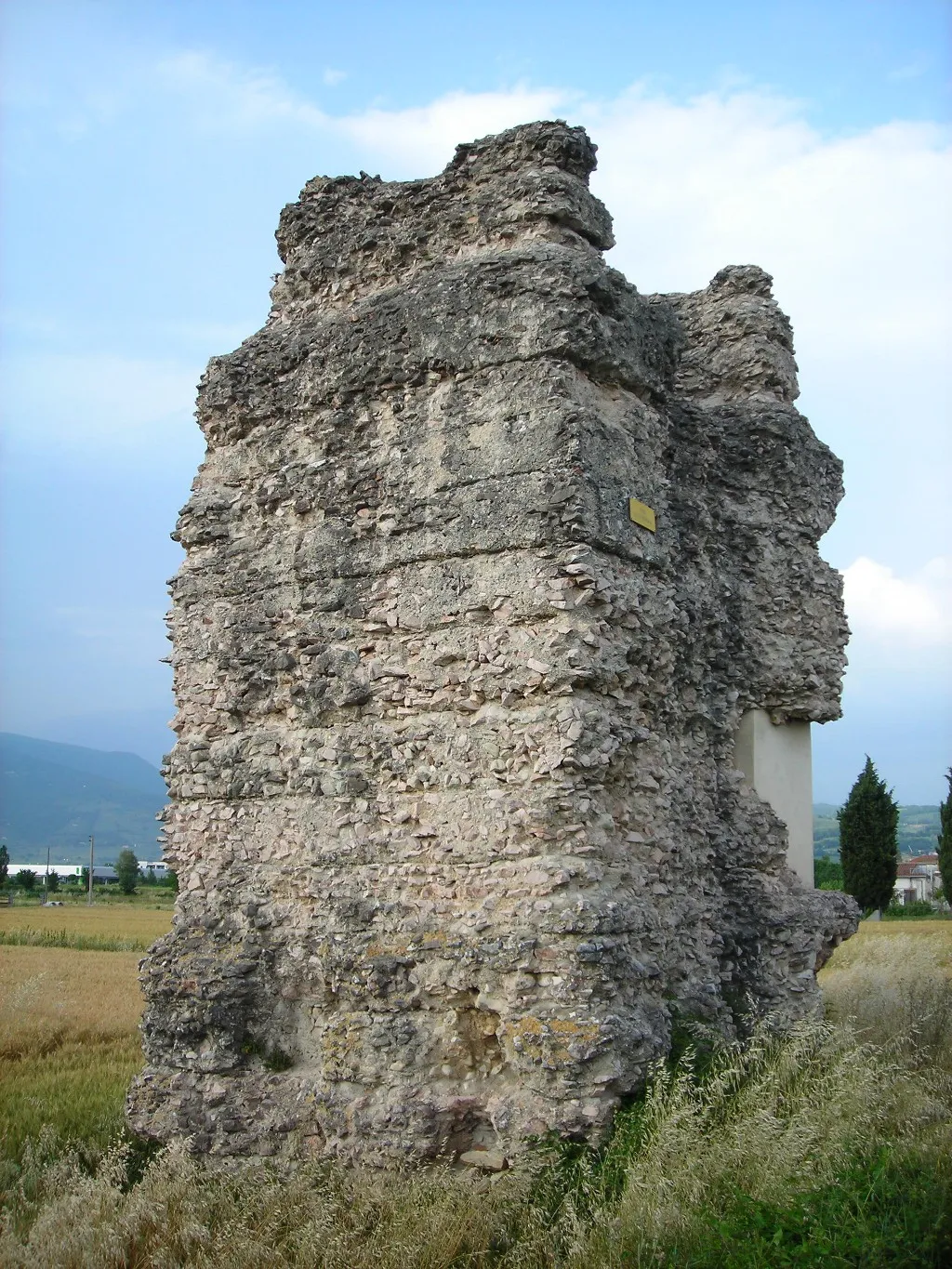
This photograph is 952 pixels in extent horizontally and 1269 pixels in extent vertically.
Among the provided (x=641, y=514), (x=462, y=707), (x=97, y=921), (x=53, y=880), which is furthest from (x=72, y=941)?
(x=53, y=880)

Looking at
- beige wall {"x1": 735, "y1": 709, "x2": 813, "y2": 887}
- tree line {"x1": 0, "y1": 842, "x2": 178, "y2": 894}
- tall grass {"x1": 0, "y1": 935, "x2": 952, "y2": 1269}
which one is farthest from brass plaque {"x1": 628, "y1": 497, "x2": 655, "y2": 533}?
tree line {"x1": 0, "y1": 842, "x2": 178, "y2": 894}

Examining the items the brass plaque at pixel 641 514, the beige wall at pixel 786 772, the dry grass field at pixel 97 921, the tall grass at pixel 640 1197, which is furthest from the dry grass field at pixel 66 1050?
the dry grass field at pixel 97 921

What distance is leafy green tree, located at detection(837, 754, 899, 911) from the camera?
3322 cm

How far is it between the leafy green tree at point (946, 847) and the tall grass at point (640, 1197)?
2908cm

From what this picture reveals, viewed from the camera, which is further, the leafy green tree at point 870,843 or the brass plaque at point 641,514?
the leafy green tree at point 870,843

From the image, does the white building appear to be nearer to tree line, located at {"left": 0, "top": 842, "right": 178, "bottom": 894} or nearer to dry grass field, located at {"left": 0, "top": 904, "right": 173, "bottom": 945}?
tree line, located at {"left": 0, "top": 842, "right": 178, "bottom": 894}

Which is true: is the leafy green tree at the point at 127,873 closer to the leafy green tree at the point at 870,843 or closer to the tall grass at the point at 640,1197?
the leafy green tree at the point at 870,843

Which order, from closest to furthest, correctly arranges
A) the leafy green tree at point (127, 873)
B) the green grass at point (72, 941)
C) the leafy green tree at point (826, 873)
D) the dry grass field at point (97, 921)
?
the green grass at point (72, 941) < the dry grass field at point (97, 921) < the leafy green tree at point (826, 873) < the leafy green tree at point (127, 873)

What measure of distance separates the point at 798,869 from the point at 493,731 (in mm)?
3094

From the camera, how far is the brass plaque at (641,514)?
6348mm

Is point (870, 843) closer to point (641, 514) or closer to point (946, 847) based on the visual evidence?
point (946, 847)

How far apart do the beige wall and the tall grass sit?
5.23 ft

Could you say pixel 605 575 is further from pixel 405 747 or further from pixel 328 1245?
pixel 328 1245

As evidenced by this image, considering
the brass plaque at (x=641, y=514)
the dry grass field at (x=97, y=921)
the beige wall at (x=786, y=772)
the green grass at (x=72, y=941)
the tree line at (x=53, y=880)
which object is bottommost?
the tree line at (x=53, y=880)
